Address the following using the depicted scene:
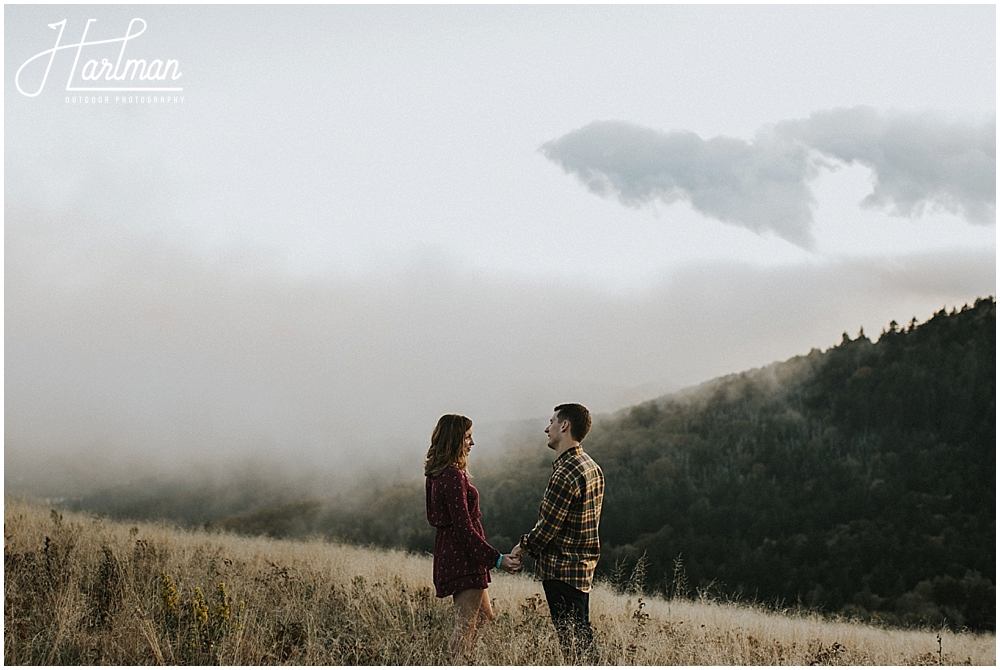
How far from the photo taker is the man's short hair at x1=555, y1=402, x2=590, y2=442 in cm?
542

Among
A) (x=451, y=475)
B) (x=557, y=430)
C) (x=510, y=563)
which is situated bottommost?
(x=510, y=563)

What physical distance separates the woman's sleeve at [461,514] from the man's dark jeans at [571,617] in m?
0.54

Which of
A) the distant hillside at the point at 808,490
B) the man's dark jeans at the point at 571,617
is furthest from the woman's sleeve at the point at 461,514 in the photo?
the distant hillside at the point at 808,490

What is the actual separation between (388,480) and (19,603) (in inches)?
1186

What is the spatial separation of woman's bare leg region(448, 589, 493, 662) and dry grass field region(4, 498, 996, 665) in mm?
202

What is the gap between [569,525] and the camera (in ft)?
17.6

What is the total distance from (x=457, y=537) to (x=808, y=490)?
30.8m

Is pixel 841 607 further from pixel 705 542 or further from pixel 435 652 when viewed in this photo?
pixel 435 652

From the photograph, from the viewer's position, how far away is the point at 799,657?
22.0 feet

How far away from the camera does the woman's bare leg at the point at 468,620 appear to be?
5414 mm

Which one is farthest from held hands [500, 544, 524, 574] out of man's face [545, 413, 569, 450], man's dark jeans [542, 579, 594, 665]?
man's face [545, 413, 569, 450]

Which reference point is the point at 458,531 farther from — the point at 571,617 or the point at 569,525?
the point at 571,617

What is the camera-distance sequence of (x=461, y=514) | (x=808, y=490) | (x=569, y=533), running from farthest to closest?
(x=808, y=490) → (x=569, y=533) → (x=461, y=514)

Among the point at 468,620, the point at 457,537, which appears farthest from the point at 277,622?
the point at 457,537
